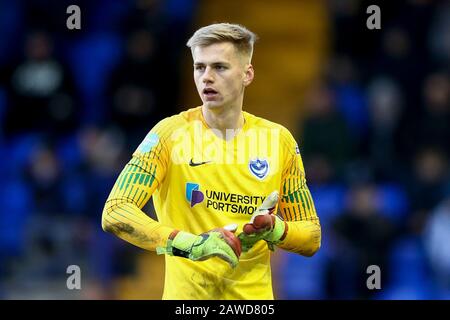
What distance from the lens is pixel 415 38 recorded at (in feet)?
44.8

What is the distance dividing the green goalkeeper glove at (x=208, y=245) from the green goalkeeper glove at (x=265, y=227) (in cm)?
9

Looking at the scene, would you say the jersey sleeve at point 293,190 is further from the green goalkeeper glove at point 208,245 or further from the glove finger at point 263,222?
the green goalkeeper glove at point 208,245

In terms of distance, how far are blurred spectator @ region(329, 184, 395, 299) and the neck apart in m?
5.18

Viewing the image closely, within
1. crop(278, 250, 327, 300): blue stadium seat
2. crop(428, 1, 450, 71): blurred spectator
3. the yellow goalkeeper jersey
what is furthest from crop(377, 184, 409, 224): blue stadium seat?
the yellow goalkeeper jersey

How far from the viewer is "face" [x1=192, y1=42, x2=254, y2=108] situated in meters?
6.16

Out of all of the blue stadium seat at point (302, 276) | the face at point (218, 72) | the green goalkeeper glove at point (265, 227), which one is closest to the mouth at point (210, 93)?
the face at point (218, 72)

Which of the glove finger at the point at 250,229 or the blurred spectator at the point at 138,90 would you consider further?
the blurred spectator at the point at 138,90

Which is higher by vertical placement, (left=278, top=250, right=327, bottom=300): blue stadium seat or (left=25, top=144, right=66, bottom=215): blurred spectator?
(left=25, top=144, right=66, bottom=215): blurred spectator

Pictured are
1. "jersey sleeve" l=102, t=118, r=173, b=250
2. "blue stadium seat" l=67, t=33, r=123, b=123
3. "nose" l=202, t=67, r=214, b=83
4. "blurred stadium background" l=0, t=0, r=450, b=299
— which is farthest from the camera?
"blue stadium seat" l=67, t=33, r=123, b=123

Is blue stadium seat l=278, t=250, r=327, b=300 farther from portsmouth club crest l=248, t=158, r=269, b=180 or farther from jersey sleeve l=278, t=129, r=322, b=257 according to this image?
portsmouth club crest l=248, t=158, r=269, b=180

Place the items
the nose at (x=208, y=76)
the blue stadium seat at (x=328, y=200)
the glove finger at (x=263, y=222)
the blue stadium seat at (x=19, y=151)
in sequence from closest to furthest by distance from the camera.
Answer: the glove finger at (x=263, y=222) < the nose at (x=208, y=76) < the blue stadium seat at (x=328, y=200) < the blue stadium seat at (x=19, y=151)

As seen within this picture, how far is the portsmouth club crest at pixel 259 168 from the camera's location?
6.35 metres

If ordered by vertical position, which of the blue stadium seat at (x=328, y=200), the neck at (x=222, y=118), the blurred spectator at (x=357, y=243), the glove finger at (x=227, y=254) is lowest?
the blurred spectator at (x=357, y=243)

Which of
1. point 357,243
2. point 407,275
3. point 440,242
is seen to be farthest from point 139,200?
point 440,242
